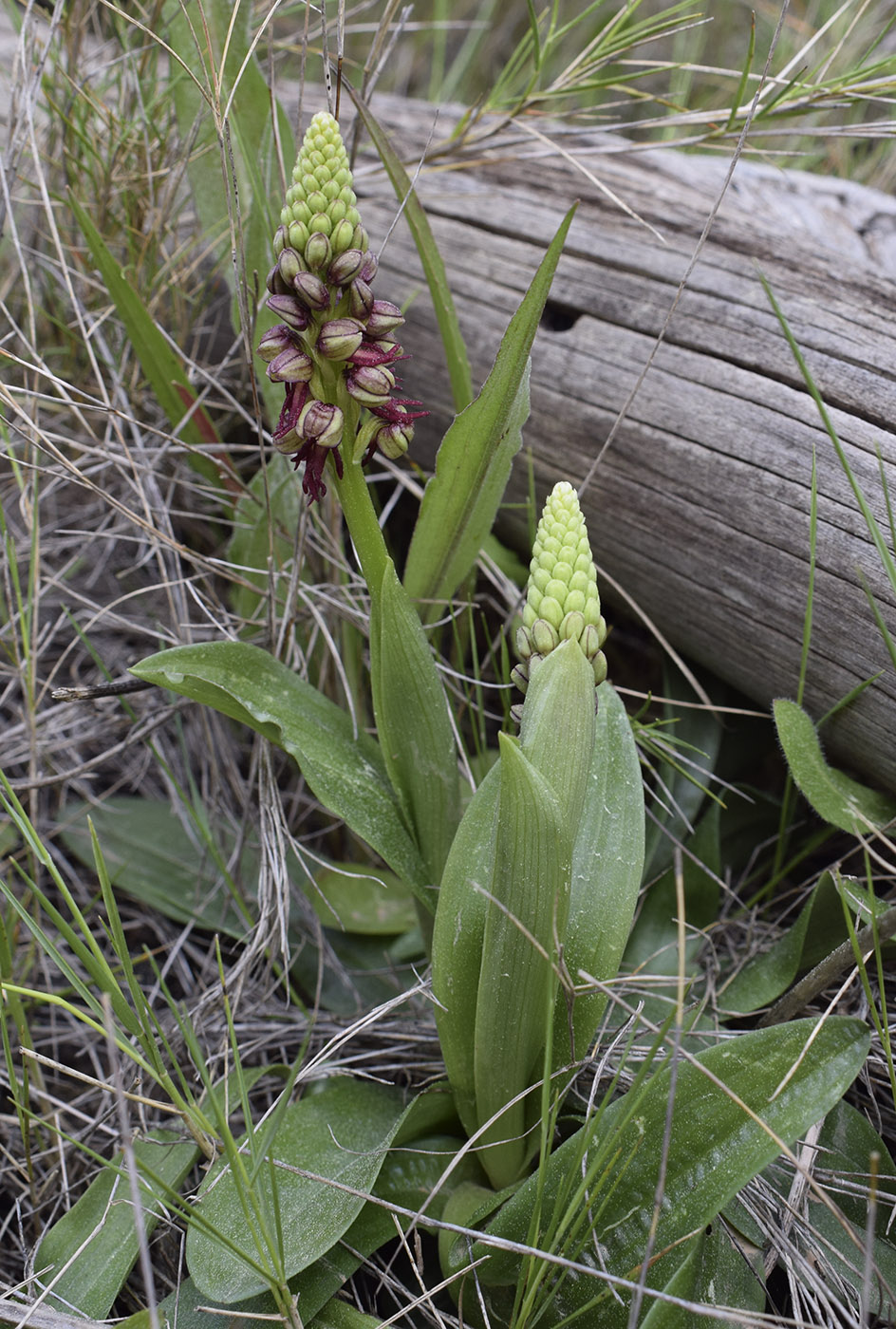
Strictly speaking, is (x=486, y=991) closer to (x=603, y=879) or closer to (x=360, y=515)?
(x=603, y=879)

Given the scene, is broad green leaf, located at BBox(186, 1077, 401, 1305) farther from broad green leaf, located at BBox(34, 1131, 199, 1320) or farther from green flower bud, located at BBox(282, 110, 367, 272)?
green flower bud, located at BBox(282, 110, 367, 272)

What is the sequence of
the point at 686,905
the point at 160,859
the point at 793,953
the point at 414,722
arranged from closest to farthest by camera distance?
the point at 414,722
the point at 793,953
the point at 686,905
the point at 160,859

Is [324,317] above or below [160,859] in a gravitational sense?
above

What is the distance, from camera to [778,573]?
6.18 ft

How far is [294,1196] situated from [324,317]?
4.16ft

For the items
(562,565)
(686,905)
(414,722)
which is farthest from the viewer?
(686,905)

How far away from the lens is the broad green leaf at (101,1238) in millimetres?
1403

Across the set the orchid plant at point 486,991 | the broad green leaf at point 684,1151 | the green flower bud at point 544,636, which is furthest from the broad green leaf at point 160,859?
the green flower bud at point 544,636

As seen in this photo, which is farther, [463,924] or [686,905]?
[686,905]

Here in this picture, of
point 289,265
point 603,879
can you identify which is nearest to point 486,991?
point 603,879

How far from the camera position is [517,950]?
1305 millimetres

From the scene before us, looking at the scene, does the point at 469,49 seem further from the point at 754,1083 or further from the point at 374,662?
the point at 754,1083

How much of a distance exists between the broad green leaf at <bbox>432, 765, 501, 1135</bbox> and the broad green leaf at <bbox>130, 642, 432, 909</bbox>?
0.21 meters

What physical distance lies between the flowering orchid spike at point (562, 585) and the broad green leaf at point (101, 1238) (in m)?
0.95
